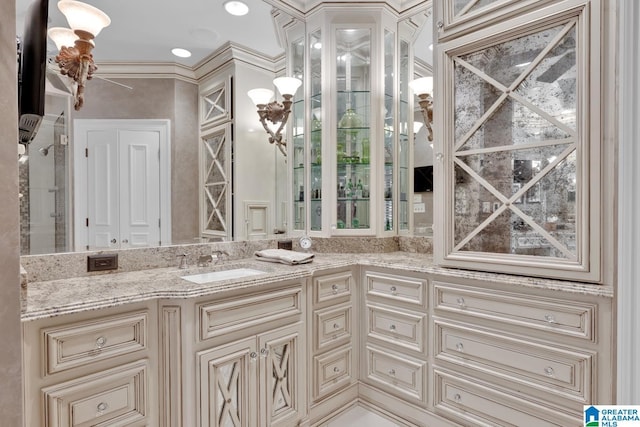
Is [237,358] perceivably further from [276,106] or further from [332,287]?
[276,106]

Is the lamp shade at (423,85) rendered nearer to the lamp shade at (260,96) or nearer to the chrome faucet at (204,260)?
the lamp shade at (260,96)

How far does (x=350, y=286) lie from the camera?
217 centimetres

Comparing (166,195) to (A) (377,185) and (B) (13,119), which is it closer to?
(B) (13,119)

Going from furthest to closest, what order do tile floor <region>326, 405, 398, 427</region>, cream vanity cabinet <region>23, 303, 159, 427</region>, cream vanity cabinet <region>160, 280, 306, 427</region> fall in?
tile floor <region>326, 405, 398, 427</region>, cream vanity cabinet <region>160, 280, 306, 427</region>, cream vanity cabinet <region>23, 303, 159, 427</region>

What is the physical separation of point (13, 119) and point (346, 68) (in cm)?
214

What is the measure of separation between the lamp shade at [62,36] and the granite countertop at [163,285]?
114 centimetres

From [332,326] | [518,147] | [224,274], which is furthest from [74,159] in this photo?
[518,147]

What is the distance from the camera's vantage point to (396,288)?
2.03 meters

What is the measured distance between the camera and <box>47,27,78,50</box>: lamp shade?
1581 millimetres

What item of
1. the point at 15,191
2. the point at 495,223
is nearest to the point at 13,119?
the point at 15,191

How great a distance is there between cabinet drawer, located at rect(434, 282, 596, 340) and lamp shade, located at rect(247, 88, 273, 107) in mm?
1705

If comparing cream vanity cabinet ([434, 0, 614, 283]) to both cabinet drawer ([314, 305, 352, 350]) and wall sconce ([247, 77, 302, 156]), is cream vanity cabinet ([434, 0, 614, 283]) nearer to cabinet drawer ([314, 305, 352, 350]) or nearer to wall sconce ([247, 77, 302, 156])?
cabinet drawer ([314, 305, 352, 350])

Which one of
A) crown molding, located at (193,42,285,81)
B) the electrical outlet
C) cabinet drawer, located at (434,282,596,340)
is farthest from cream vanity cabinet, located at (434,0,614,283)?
the electrical outlet

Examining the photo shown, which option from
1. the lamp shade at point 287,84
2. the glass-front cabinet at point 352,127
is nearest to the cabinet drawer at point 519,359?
the glass-front cabinet at point 352,127
